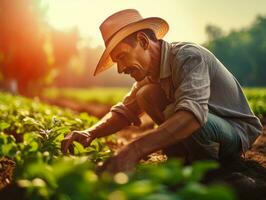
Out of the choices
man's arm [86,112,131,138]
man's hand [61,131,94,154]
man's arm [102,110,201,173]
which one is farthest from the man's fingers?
man's arm [102,110,201,173]

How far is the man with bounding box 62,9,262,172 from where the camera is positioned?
11.1 feet

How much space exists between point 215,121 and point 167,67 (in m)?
0.54

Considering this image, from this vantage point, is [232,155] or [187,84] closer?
[187,84]

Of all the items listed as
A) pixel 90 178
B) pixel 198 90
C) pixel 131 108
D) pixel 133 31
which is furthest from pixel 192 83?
pixel 90 178

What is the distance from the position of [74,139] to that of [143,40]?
89cm

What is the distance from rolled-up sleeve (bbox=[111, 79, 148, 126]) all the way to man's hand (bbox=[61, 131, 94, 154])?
0.45 meters

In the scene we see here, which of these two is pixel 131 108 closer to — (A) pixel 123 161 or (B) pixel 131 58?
(B) pixel 131 58

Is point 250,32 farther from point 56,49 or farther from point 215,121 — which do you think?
→ point 215,121

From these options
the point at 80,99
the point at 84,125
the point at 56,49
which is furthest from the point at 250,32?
the point at 84,125

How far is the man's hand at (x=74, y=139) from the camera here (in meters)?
3.72

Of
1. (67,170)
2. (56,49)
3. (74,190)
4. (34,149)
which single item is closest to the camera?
(67,170)

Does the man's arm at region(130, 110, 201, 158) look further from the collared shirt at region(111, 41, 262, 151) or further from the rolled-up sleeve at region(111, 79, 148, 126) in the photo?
the rolled-up sleeve at region(111, 79, 148, 126)

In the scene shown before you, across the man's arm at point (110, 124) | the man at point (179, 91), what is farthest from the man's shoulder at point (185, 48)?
the man's arm at point (110, 124)

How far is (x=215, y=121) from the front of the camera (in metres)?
3.80
